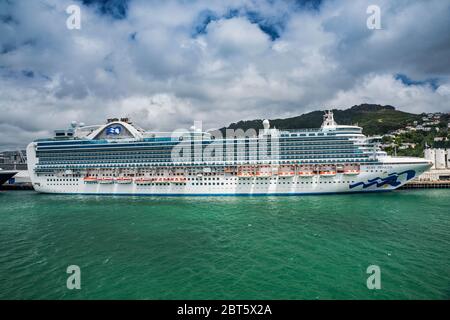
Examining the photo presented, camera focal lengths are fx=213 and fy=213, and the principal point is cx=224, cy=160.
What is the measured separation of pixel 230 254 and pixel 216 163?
22.6 m

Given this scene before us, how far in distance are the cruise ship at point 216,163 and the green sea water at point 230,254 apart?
408 inches

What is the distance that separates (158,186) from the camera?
116 feet

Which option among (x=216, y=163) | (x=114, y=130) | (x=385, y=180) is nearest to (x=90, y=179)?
(x=114, y=130)

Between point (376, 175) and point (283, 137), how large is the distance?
14507 millimetres

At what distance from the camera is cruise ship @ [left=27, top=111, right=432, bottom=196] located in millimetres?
31859

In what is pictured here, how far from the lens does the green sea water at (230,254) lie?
30.2 ft

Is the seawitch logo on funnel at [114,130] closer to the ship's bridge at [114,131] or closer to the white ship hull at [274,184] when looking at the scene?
the ship's bridge at [114,131]

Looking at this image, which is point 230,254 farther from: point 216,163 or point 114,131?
point 114,131

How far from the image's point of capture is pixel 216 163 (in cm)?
3453

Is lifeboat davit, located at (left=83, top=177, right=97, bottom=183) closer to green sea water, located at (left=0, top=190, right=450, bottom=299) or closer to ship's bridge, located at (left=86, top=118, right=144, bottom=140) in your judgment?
ship's bridge, located at (left=86, top=118, right=144, bottom=140)

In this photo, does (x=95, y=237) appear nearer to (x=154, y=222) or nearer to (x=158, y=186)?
(x=154, y=222)

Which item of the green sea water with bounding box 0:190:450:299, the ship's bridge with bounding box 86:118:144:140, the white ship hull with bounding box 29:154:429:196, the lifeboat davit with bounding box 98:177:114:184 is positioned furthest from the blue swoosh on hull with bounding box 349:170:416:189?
the ship's bridge with bounding box 86:118:144:140

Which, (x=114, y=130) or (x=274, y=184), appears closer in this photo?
(x=274, y=184)

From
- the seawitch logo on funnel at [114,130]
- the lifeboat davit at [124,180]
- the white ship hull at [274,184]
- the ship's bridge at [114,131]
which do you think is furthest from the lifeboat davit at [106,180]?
the seawitch logo on funnel at [114,130]
